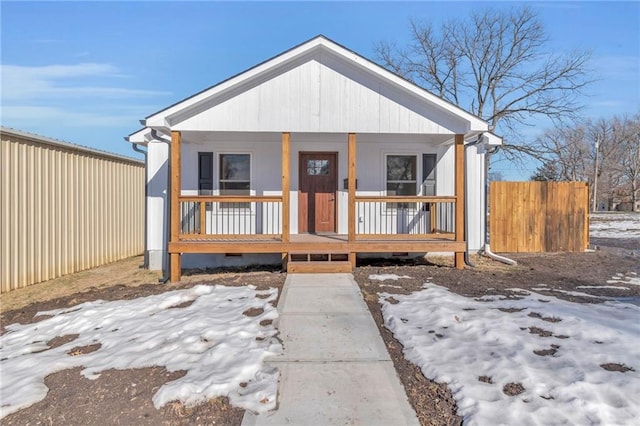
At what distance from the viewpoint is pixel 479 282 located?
680 centimetres

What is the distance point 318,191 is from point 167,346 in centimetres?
610

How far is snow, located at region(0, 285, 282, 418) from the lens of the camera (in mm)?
3199

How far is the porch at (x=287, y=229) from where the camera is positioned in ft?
24.5

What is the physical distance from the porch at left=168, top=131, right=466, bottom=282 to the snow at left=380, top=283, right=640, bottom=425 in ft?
7.39

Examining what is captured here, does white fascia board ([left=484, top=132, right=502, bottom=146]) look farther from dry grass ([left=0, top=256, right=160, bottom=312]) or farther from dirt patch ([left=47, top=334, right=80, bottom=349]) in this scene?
dirt patch ([left=47, top=334, right=80, bottom=349])

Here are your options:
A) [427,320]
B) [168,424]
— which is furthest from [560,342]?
[168,424]

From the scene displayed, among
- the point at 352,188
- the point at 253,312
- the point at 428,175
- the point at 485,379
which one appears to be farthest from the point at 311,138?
the point at 485,379

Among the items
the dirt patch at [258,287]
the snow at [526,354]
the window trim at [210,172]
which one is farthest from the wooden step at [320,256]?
the window trim at [210,172]

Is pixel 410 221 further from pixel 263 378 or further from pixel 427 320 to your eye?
pixel 263 378

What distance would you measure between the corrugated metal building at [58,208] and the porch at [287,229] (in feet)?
8.75

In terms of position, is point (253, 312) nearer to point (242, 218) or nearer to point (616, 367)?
point (616, 367)

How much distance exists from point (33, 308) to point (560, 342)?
742cm

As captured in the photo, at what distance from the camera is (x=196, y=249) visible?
7.47 m

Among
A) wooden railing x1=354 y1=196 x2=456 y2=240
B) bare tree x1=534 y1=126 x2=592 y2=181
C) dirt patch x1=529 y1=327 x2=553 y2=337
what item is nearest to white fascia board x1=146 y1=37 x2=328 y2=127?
wooden railing x1=354 y1=196 x2=456 y2=240
